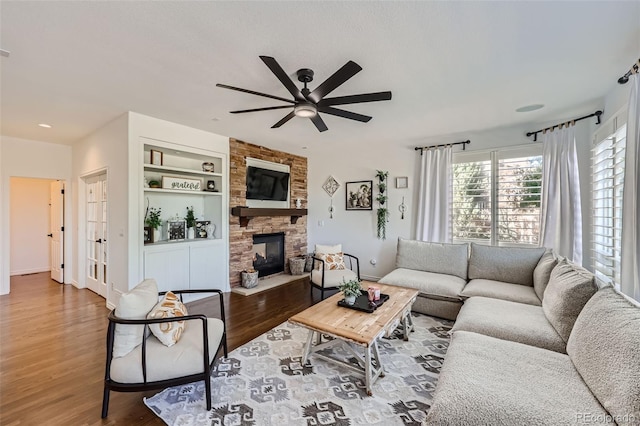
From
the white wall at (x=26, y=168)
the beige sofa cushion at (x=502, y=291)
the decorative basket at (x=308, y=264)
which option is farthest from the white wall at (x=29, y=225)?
the beige sofa cushion at (x=502, y=291)

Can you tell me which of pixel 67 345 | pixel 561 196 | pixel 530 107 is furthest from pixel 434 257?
pixel 67 345

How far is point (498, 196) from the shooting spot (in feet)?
13.4

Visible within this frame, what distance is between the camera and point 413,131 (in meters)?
4.23

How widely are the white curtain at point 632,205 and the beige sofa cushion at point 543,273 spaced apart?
0.75 meters

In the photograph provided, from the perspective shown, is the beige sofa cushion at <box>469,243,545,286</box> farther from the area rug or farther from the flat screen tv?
the flat screen tv

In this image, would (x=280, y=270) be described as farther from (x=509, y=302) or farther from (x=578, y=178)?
(x=578, y=178)

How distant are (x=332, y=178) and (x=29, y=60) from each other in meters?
4.46

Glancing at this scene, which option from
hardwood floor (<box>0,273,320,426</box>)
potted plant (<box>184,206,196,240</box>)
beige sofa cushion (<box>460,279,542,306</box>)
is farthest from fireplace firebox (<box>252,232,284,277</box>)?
beige sofa cushion (<box>460,279,542,306</box>)

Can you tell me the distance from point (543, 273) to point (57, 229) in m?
7.95

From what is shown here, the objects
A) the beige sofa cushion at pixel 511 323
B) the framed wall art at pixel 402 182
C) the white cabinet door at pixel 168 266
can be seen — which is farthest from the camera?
the framed wall art at pixel 402 182

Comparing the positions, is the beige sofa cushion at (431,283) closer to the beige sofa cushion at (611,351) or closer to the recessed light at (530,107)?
the beige sofa cushion at (611,351)

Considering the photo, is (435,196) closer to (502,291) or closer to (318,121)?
(502,291)

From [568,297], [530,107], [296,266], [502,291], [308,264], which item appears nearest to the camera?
[568,297]

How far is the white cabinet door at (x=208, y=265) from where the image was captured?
13.7 feet
